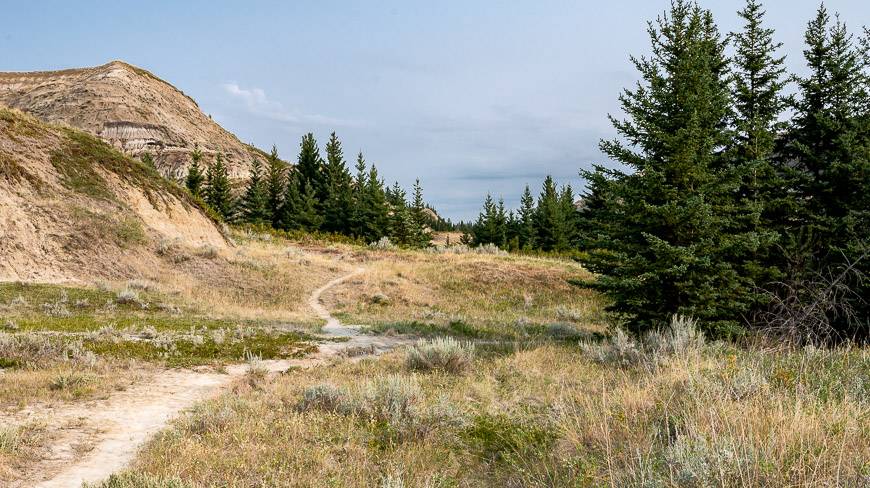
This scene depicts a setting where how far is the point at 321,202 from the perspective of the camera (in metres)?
62.8

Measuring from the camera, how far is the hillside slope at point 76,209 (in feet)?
69.6

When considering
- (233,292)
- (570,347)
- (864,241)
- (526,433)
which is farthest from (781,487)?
(233,292)

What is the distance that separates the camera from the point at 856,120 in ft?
53.0

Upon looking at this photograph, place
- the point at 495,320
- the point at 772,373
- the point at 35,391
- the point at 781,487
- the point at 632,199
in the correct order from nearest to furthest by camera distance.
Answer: the point at 781,487 → the point at 772,373 → the point at 35,391 → the point at 632,199 → the point at 495,320

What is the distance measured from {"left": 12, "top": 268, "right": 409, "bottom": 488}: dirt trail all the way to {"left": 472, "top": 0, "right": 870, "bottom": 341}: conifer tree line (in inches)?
341

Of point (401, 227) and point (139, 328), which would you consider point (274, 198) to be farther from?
point (139, 328)

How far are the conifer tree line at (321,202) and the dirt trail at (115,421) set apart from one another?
44.1 metres

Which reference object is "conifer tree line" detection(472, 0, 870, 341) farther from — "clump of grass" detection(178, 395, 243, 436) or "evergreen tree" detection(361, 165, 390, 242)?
"evergreen tree" detection(361, 165, 390, 242)

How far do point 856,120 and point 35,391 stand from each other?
895 inches

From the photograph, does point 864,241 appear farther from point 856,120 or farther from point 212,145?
point 212,145

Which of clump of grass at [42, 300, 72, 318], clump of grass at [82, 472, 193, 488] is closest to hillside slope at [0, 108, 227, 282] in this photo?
clump of grass at [42, 300, 72, 318]

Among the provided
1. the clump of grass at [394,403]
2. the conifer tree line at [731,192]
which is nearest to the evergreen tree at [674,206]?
the conifer tree line at [731,192]

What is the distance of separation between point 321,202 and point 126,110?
41.7 m

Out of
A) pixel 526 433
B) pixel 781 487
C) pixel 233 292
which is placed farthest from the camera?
pixel 233 292
